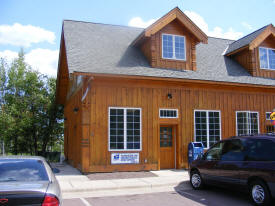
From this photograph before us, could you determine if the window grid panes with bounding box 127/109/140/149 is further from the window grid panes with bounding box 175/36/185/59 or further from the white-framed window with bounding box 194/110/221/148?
the window grid panes with bounding box 175/36/185/59

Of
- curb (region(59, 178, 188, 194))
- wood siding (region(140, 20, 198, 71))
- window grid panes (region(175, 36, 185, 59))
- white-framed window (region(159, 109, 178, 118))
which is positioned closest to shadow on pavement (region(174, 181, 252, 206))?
curb (region(59, 178, 188, 194))

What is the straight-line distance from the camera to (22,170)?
16.8ft

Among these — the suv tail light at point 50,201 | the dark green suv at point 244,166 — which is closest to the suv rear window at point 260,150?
the dark green suv at point 244,166

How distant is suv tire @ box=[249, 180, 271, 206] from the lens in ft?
22.4

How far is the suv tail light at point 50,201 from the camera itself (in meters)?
4.18

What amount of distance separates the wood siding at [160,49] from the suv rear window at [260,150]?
733 cm

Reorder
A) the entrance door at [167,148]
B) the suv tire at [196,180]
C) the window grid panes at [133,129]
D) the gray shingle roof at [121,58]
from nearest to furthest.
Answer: the suv tire at [196,180] < the window grid panes at [133,129] < the gray shingle roof at [121,58] < the entrance door at [167,148]

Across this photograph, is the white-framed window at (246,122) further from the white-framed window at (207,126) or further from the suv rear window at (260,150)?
the suv rear window at (260,150)

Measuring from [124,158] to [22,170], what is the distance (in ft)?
24.2

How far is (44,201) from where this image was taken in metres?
4.18

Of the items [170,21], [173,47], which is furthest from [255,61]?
[170,21]

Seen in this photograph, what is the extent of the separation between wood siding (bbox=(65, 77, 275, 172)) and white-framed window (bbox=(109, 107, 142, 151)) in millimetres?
228

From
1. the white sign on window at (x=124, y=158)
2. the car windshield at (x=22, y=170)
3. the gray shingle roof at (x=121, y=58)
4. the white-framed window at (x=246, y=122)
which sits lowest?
the white sign on window at (x=124, y=158)

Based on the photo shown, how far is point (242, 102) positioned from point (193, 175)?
22.3 feet
